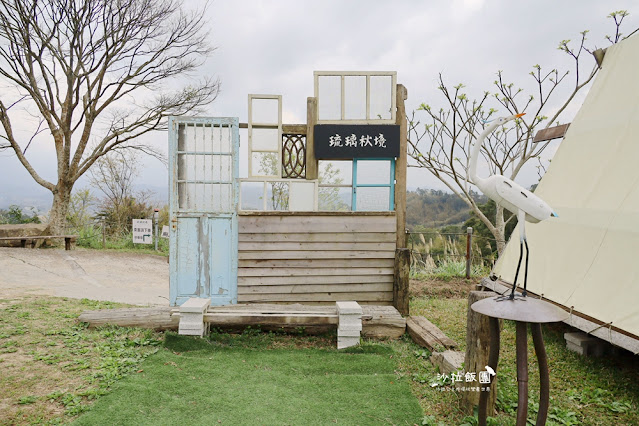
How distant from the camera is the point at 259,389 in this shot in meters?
3.59

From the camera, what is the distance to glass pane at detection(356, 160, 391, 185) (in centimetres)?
597

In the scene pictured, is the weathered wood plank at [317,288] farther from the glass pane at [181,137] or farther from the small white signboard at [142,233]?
the small white signboard at [142,233]

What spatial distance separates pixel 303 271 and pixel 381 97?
2.64 m

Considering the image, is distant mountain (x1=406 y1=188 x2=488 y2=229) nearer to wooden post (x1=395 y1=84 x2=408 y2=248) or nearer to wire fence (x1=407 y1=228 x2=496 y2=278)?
wire fence (x1=407 y1=228 x2=496 y2=278)

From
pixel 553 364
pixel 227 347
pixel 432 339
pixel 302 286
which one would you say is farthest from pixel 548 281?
pixel 227 347

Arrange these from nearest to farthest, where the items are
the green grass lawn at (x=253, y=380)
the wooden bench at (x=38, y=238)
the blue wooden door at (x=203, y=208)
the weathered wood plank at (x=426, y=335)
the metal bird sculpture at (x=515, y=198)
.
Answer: the metal bird sculpture at (x=515, y=198) → the green grass lawn at (x=253, y=380) → the weathered wood plank at (x=426, y=335) → the blue wooden door at (x=203, y=208) → the wooden bench at (x=38, y=238)

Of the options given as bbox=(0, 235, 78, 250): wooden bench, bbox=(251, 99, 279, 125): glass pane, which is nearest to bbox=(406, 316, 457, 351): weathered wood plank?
bbox=(251, 99, 279, 125): glass pane

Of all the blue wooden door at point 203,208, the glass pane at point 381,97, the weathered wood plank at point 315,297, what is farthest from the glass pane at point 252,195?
the glass pane at point 381,97

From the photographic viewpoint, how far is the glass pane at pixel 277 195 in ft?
19.3

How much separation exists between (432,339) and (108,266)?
351 inches

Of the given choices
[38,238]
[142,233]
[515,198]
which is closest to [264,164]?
[515,198]

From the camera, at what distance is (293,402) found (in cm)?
338

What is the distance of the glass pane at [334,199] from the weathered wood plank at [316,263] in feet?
2.43

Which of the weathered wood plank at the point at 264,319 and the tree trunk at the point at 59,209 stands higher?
the tree trunk at the point at 59,209
